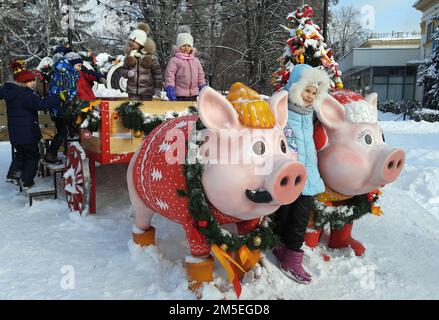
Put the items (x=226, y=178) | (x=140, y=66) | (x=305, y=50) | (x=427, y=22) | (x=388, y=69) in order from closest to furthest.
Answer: (x=226, y=178), (x=140, y=66), (x=305, y=50), (x=427, y=22), (x=388, y=69)

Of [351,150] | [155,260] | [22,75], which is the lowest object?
[155,260]

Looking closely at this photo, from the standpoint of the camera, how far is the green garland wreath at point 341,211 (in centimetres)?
400

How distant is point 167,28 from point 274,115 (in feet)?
60.1

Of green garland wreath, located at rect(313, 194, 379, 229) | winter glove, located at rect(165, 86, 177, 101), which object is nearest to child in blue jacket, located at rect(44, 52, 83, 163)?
winter glove, located at rect(165, 86, 177, 101)

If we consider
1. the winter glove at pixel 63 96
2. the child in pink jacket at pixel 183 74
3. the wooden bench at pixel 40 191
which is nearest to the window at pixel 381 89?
the child in pink jacket at pixel 183 74

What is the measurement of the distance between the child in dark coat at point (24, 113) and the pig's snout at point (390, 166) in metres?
4.17

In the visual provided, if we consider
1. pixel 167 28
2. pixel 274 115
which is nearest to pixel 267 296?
pixel 274 115

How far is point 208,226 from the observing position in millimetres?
3182

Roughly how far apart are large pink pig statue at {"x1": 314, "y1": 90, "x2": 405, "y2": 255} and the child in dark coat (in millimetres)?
3634

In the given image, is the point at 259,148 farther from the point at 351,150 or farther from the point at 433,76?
the point at 433,76

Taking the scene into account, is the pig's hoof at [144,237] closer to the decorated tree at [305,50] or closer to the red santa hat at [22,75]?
the red santa hat at [22,75]

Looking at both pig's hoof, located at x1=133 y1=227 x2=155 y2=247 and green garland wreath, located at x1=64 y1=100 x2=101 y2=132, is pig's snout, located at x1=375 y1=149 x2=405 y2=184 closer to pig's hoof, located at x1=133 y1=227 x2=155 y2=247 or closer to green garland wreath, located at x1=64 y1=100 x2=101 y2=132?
pig's hoof, located at x1=133 y1=227 x2=155 y2=247

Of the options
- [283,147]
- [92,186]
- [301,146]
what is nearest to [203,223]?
[283,147]

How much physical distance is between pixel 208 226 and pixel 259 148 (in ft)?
2.35
